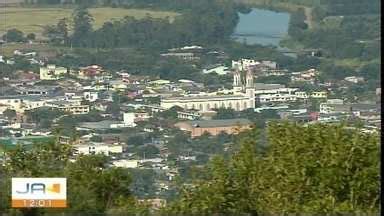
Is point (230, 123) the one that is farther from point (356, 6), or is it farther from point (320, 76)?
point (356, 6)

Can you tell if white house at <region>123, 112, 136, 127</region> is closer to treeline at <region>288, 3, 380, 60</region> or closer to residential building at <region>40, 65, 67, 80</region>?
residential building at <region>40, 65, 67, 80</region>

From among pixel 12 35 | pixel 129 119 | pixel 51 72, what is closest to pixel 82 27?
pixel 51 72

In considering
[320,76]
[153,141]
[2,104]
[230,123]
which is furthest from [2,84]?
[320,76]

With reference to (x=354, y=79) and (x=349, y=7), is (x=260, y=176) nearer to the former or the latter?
(x=354, y=79)

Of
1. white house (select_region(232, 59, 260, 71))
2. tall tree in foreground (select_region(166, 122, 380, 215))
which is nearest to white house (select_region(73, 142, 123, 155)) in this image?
tall tree in foreground (select_region(166, 122, 380, 215))

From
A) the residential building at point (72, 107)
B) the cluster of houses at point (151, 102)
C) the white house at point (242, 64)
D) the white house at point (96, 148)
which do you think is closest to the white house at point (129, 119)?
the cluster of houses at point (151, 102)

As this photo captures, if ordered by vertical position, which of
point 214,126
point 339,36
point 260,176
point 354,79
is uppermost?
point 339,36
